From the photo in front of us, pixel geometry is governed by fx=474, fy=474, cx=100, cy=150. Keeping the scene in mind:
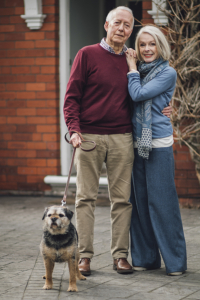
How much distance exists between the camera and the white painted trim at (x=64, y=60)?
24.7 ft

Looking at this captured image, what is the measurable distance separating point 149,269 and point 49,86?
13.6ft

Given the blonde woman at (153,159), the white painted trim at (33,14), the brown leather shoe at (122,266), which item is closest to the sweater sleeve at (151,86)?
the blonde woman at (153,159)

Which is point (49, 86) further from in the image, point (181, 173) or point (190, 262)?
point (190, 262)

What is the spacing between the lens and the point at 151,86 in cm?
392

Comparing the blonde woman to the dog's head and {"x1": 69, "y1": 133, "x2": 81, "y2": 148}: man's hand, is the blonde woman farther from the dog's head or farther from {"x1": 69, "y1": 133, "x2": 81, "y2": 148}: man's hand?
the dog's head

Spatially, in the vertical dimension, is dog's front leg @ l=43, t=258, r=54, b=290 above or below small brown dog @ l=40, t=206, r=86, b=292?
below

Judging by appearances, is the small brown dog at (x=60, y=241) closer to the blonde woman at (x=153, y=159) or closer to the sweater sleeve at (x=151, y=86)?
the blonde woman at (x=153, y=159)

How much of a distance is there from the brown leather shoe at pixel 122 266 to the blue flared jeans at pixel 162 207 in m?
0.11

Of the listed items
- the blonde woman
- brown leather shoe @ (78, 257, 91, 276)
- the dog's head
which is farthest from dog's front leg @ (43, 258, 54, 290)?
the blonde woman

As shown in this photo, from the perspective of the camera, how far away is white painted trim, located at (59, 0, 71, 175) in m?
7.52

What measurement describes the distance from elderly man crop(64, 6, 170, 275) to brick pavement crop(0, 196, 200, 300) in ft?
0.65

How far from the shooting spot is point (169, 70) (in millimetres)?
3986

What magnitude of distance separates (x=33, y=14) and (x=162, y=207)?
4.51 meters

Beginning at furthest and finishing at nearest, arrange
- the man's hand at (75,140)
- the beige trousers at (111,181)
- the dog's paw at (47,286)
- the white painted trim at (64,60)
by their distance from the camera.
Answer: the white painted trim at (64,60), the beige trousers at (111,181), the man's hand at (75,140), the dog's paw at (47,286)
